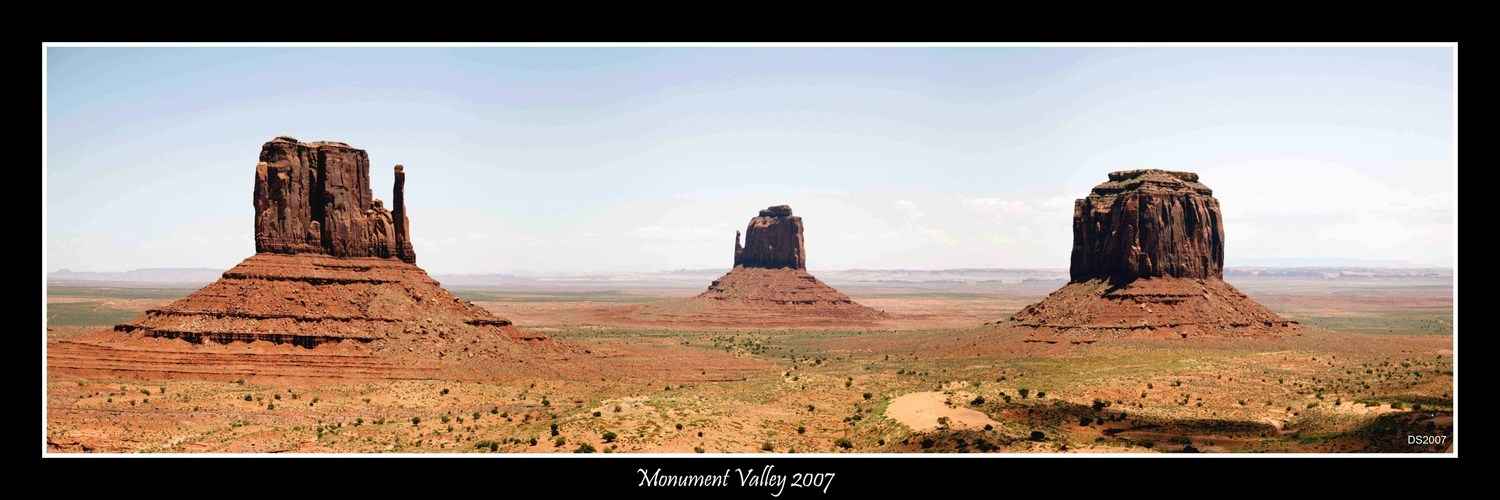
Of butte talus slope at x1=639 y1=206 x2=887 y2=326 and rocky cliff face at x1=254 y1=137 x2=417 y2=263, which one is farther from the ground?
rocky cliff face at x1=254 y1=137 x2=417 y2=263

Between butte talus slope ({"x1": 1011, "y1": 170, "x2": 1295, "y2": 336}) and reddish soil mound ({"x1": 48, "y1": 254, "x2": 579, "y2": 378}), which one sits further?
butte talus slope ({"x1": 1011, "y1": 170, "x2": 1295, "y2": 336})

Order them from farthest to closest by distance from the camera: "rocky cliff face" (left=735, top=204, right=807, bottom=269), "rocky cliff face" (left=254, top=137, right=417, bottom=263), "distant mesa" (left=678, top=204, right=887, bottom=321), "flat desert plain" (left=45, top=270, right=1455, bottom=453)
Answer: "rocky cliff face" (left=735, top=204, right=807, bottom=269), "distant mesa" (left=678, top=204, right=887, bottom=321), "rocky cliff face" (left=254, top=137, right=417, bottom=263), "flat desert plain" (left=45, top=270, right=1455, bottom=453)

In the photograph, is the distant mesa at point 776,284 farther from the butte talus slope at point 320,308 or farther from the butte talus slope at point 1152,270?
the butte talus slope at point 320,308

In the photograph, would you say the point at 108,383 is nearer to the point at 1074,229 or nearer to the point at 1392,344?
the point at 1074,229

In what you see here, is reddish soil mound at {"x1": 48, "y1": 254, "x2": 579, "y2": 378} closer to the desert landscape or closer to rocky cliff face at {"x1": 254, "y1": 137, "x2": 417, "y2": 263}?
the desert landscape

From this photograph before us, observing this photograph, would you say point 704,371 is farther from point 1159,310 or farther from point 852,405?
point 1159,310

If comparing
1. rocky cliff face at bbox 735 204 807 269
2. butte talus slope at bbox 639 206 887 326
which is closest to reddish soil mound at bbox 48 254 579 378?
butte talus slope at bbox 639 206 887 326

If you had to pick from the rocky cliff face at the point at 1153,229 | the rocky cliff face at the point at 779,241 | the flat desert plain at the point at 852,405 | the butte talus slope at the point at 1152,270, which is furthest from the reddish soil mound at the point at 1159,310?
the rocky cliff face at the point at 779,241
